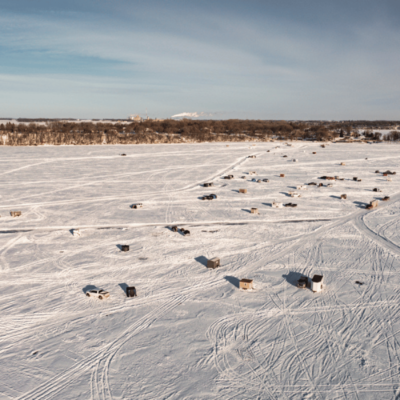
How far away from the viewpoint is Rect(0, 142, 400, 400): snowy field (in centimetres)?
1072

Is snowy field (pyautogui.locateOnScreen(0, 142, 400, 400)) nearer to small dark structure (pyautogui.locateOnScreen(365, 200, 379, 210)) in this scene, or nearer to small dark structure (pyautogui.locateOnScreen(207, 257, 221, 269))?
small dark structure (pyautogui.locateOnScreen(207, 257, 221, 269))

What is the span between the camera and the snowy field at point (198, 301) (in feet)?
35.2

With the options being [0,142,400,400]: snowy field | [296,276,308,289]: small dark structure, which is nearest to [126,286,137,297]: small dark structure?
[0,142,400,400]: snowy field

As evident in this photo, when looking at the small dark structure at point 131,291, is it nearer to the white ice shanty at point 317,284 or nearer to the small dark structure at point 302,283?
the small dark structure at point 302,283

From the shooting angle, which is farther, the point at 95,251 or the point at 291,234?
the point at 291,234

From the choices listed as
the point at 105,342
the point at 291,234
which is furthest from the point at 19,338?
the point at 291,234

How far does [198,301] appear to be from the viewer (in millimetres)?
15008

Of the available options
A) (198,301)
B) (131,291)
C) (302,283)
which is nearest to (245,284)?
(198,301)

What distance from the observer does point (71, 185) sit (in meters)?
38.3

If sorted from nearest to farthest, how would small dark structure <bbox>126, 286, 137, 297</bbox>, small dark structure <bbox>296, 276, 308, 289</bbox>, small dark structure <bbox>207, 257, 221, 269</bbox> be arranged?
small dark structure <bbox>126, 286, 137, 297</bbox>
small dark structure <bbox>296, 276, 308, 289</bbox>
small dark structure <bbox>207, 257, 221, 269</bbox>

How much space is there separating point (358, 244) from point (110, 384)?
655 inches

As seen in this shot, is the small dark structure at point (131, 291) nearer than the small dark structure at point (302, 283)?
Yes

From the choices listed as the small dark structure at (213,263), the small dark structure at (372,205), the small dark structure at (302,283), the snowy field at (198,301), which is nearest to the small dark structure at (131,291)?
the snowy field at (198,301)

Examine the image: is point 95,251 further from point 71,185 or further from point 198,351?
point 71,185
